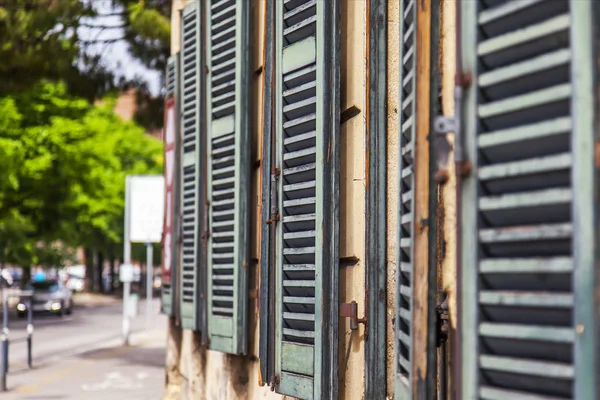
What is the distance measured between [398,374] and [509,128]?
135cm

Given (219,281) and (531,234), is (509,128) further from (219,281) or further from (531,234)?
(219,281)

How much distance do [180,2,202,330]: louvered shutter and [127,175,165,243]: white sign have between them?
45.1ft

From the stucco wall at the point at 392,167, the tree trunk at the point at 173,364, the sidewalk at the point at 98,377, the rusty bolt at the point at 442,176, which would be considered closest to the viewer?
the rusty bolt at the point at 442,176

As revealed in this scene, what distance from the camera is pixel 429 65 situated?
3.37 metres

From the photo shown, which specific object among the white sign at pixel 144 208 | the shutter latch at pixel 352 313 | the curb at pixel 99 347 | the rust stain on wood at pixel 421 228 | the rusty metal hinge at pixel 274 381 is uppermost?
the white sign at pixel 144 208

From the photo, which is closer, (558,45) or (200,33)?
(558,45)

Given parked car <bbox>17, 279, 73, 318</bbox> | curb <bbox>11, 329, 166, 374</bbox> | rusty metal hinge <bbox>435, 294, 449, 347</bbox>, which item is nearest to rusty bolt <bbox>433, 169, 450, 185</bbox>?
rusty metal hinge <bbox>435, 294, 449, 347</bbox>

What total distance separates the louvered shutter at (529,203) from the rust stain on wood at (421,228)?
18.0 inches

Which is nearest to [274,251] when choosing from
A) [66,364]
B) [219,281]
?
[219,281]

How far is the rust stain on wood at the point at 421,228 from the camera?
3.28 metres

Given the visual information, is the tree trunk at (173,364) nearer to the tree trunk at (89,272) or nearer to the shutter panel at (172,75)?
the shutter panel at (172,75)

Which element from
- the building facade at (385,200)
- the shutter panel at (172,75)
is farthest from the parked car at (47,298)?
the building facade at (385,200)

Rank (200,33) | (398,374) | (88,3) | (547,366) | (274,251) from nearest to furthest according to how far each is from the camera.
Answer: (547,366) < (398,374) < (274,251) < (200,33) < (88,3)

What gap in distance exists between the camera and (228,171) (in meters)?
7.14
